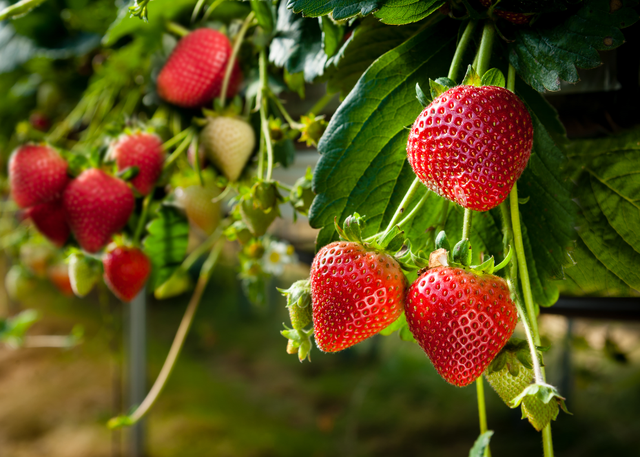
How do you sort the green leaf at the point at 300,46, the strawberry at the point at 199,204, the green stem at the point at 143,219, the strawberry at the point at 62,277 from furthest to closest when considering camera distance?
the strawberry at the point at 62,277 → the strawberry at the point at 199,204 → the green stem at the point at 143,219 → the green leaf at the point at 300,46

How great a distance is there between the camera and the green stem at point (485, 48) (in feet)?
0.71

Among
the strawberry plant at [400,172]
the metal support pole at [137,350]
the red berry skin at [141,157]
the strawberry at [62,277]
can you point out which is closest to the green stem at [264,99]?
the strawberry plant at [400,172]

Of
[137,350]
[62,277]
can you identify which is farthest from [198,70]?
[137,350]

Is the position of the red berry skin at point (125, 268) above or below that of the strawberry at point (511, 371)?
below

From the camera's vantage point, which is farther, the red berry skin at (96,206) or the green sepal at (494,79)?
the red berry skin at (96,206)

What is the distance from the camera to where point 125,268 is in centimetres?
A: 46

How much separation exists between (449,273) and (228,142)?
0.79ft

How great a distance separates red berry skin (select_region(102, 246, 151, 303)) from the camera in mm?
456

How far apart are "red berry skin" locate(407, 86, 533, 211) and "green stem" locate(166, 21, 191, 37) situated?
1.04 ft

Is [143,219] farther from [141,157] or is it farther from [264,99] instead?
[264,99]

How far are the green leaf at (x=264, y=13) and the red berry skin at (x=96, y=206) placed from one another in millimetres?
177

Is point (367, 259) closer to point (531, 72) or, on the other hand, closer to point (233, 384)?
point (531, 72)

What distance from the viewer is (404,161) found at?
0.26 meters

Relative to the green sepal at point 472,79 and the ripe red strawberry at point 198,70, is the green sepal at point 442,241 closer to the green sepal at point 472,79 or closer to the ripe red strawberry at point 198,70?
the green sepal at point 472,79
